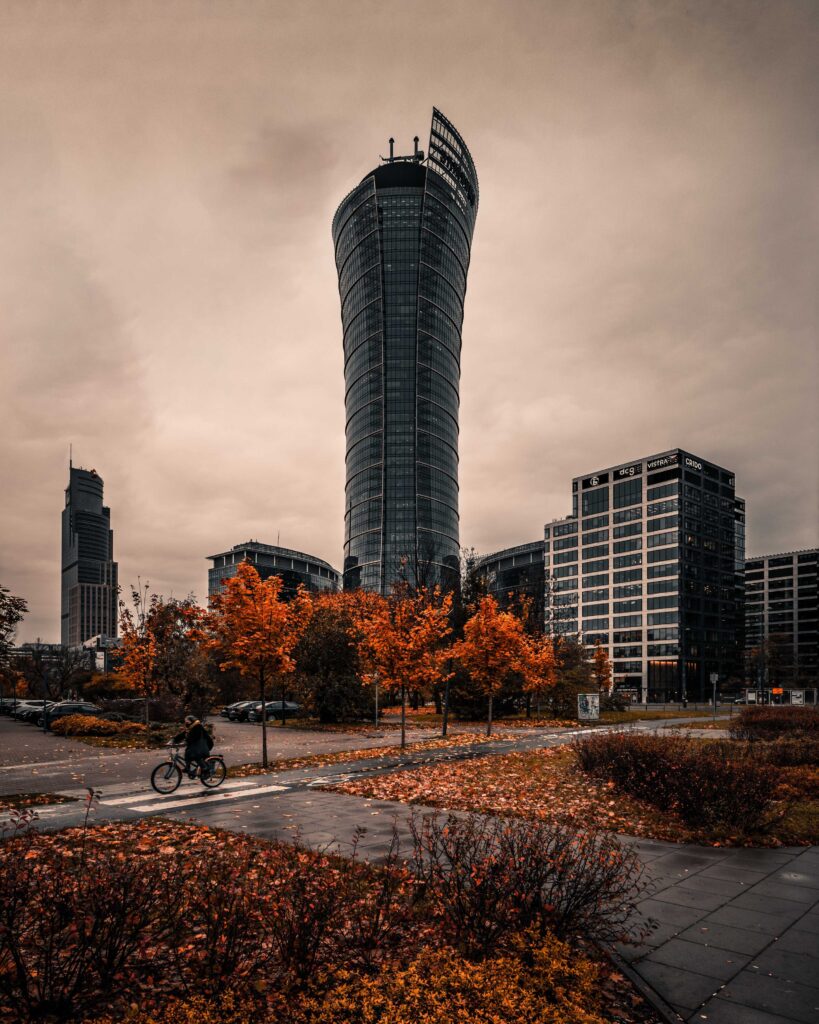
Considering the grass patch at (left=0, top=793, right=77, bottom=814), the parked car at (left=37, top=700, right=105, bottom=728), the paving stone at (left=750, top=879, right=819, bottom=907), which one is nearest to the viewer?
the paving stone at (left=750, top=879, right=819, bottom=907)

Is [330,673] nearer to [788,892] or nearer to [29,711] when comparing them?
[29,711]

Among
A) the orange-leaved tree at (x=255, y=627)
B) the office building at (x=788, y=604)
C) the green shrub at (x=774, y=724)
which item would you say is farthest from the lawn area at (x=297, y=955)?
the office building at (x=788, y=604)

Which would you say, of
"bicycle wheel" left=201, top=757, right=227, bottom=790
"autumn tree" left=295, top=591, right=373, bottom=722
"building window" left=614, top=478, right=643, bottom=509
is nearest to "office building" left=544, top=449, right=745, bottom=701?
"building window" left=614, top=478, right=643, bottom=509

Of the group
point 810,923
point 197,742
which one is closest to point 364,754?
point 197,742

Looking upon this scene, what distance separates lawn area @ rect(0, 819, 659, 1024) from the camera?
4746 mm

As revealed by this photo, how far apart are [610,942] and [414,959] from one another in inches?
77.7

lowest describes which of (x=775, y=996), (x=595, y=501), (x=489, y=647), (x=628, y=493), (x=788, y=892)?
(x=788, y=892)

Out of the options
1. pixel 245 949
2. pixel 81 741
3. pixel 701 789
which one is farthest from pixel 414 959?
pixel 81 741

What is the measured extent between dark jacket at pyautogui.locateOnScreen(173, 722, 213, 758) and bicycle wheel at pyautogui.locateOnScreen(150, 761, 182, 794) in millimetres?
484

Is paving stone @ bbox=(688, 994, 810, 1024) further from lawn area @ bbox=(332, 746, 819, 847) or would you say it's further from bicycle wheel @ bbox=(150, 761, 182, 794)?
bicycle wheel @ bbox=(150, 761, 182, 794)

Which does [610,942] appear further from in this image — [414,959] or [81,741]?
A: [81,741]

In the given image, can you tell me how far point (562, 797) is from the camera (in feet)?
47.2

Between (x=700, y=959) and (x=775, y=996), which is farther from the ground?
(x=775, y=996)

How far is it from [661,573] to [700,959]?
147581mm
